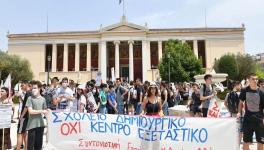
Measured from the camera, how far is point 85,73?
66250 mm

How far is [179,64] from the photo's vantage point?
51062mm

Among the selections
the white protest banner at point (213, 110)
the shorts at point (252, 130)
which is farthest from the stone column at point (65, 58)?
the shorts at point (252, 130)

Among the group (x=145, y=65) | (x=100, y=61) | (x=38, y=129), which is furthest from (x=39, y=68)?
(x=38, y=129)

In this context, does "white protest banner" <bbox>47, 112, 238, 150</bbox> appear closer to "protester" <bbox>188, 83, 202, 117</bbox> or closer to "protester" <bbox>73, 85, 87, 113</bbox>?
"protester" <bbox>73, 85, 87, 113</bbox>

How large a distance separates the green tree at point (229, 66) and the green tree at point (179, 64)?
537 cm

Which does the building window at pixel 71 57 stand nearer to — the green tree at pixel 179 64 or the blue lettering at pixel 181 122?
the green tree at pixel 179 64

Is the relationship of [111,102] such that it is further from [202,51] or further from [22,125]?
[202,51]

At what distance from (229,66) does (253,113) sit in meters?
50.6

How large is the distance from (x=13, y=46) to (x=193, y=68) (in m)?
37.5

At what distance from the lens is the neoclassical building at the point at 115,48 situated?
64.1 metres

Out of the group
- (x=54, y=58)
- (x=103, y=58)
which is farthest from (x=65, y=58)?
(x=103, y=58)

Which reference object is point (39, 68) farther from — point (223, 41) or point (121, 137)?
point (121, 137)

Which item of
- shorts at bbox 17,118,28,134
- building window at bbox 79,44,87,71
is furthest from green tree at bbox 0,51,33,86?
shorts at bbox 17,118,28,134

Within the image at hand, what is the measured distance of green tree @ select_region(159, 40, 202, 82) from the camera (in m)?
51.1
